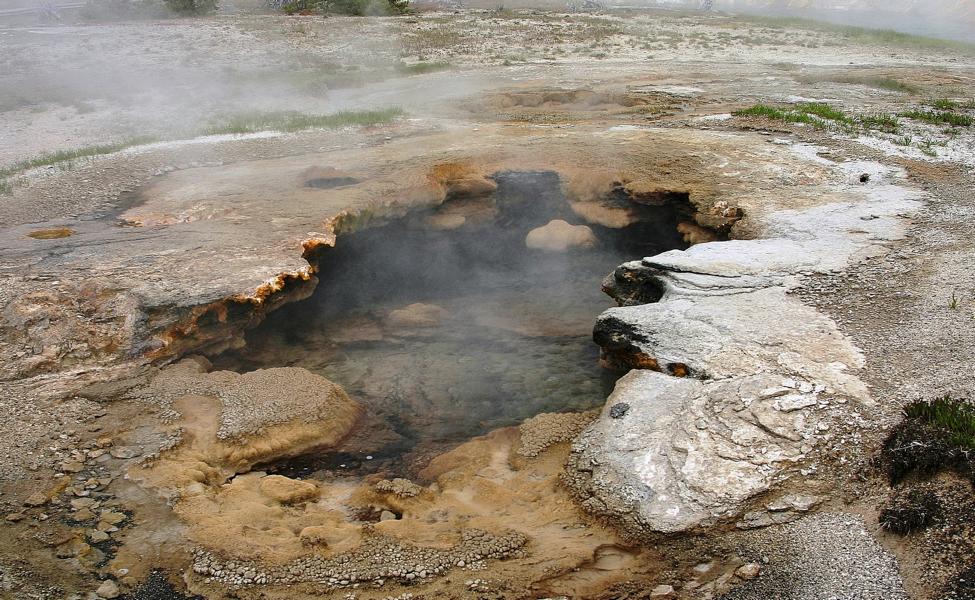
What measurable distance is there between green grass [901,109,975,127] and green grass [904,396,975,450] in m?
8.06

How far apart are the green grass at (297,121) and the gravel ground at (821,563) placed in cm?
996

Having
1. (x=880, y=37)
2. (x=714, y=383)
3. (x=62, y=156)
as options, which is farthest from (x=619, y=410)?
(x=880, y=37)

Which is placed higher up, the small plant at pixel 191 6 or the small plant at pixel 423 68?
the small plant at pixel 191 6

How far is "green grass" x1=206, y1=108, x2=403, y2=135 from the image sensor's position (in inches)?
444

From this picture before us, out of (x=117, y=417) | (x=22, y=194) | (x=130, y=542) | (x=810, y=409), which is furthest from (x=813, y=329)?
(x=22, y=194)

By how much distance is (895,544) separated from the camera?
2900 mm

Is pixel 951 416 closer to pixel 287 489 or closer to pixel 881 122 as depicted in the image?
pixel 287 489

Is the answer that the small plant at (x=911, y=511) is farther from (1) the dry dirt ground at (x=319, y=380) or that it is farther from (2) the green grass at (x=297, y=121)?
(2) the green grass at (x=297, y=121)

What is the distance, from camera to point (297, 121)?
11641 mm

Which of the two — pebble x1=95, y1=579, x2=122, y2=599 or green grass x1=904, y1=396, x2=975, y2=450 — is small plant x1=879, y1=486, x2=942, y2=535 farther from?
pebble x1=95, y1=579, x2=122, y2=599

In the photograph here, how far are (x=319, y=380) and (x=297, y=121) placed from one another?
7.61 meters

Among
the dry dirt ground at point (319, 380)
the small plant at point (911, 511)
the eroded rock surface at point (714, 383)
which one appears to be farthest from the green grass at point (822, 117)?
the small plant at point (911, 511)

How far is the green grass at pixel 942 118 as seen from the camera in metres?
9.59

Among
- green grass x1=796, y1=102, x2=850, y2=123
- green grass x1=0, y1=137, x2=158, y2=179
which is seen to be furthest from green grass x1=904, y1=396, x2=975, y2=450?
green grass x1=0, y1=137, x2=158, y2=179
